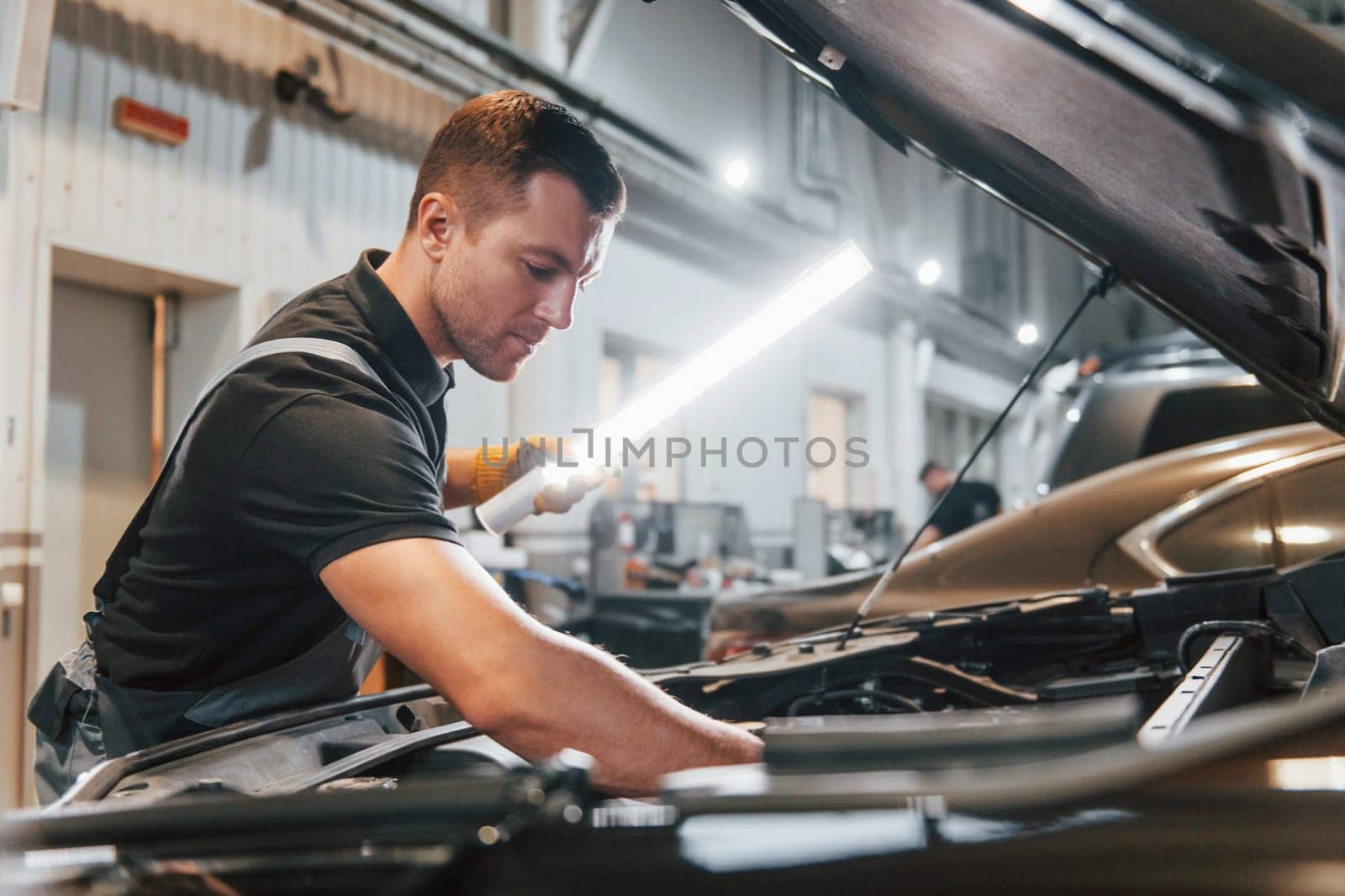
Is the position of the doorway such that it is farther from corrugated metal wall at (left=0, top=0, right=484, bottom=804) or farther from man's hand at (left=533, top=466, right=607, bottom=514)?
man's hand at (left=533, top=466, right=607, bottom=514)

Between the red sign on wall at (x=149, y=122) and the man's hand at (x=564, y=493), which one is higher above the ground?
the red sign on wall at (x=149, y=122)

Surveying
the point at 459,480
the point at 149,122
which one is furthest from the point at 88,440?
the point at 459,480

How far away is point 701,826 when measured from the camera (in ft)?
1.96

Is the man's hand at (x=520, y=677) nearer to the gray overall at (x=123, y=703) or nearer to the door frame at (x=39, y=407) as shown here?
the gray overall at (x=123, y=703)

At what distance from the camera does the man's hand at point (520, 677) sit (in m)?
0.95

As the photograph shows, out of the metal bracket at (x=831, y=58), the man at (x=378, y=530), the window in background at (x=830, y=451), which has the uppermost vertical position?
the window in background at (x=830, y=451)

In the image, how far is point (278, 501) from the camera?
1098mm

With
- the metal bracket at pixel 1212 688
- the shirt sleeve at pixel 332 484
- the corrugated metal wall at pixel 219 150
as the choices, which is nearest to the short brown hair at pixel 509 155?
the shirt sleeve at pixel 332 484

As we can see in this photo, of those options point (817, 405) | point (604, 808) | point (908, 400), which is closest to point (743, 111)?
point (817, 405)

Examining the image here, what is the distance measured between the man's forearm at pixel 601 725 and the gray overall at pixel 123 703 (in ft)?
1.31

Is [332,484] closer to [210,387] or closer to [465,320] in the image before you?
[210,387]

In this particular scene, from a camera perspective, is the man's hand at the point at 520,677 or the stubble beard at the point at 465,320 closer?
the man's hand at the point at 520,677

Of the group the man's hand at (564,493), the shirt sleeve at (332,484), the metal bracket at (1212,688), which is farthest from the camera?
the man's hand at (564,493)

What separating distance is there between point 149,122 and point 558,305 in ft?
11.1
